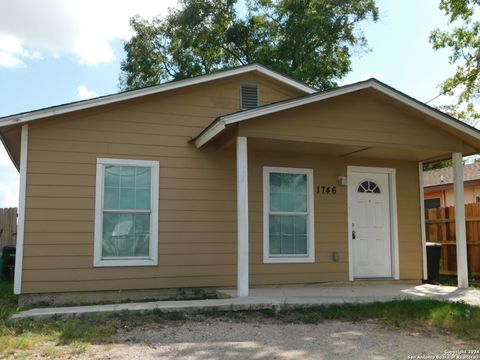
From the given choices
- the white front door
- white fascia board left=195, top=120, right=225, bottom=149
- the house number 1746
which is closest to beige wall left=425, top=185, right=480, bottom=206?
the white front door

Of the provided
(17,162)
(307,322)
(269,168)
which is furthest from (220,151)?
(17,162)

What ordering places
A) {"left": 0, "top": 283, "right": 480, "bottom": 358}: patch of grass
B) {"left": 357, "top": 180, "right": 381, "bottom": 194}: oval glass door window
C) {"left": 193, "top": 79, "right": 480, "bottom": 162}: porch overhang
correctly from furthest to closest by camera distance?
{"left": 357, "top": 180, "right": 381, "bottom": 194}: oval glass door window, {"left": 193, "top": 79, "right": 480, "bottom": 162}: porch overhang, {"left": 0, "top": 283, "right": 480, "bottom": 358}: patch of grass

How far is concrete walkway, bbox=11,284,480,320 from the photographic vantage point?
6.61 metres

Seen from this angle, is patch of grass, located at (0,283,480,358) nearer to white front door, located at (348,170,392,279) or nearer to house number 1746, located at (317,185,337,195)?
white front door, located at (348,170,392,279)

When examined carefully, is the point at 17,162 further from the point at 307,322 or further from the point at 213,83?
the point at 307,322

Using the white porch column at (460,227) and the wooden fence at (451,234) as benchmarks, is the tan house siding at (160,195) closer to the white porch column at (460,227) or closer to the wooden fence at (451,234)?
the white porch column at (460,227)

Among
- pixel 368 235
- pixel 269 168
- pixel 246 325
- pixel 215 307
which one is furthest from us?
pixel 368 235

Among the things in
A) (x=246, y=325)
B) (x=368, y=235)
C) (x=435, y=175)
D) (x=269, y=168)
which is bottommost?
(x=246, y=325)

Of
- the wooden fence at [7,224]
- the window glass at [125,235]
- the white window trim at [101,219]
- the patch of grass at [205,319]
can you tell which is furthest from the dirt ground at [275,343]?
the wooden fence at [7,224]

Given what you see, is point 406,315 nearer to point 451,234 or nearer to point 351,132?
point 351,132

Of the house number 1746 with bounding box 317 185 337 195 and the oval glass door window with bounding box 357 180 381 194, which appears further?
the oval glass door window with bounding box 357 180 381 194

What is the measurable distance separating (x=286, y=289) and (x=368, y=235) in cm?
238

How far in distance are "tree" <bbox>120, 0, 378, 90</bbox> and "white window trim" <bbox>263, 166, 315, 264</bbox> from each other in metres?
12.2

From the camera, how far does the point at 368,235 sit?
10148 mm
